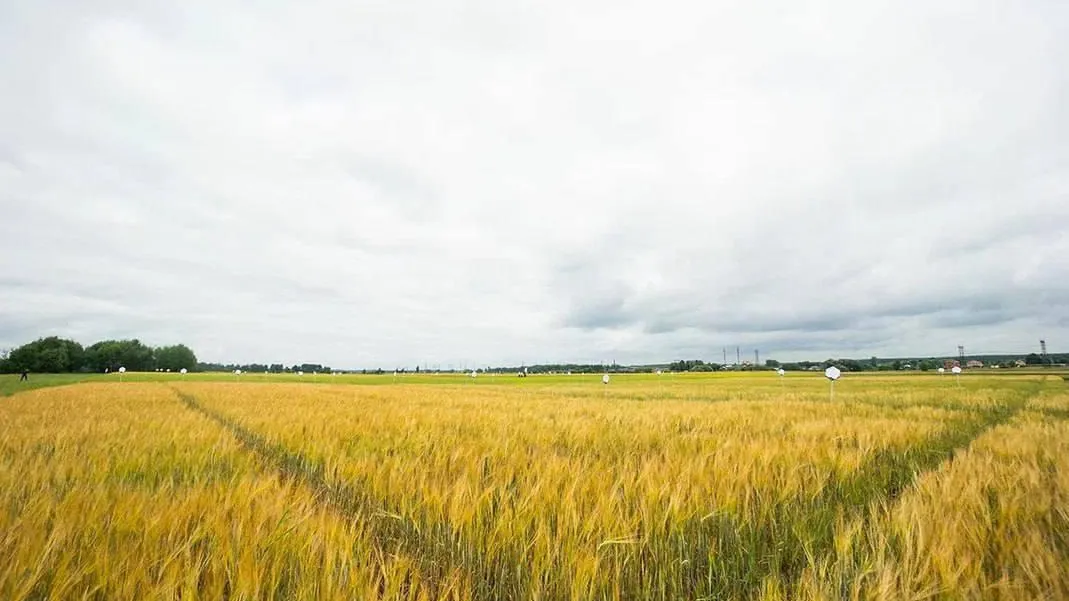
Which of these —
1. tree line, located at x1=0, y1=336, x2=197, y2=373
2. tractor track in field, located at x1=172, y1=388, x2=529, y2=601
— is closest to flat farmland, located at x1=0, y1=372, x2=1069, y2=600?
tractor track in field, located at x1=172, y1=388, x2=529, y2=601

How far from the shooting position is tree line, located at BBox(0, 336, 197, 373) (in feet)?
400

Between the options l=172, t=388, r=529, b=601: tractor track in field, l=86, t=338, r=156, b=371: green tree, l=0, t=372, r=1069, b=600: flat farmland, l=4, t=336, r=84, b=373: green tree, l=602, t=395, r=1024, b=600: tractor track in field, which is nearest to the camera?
l=0, t=372, r=1069, b=600: flat farmland

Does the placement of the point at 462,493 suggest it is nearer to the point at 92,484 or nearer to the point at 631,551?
the point at 631,551

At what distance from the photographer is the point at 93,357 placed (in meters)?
142

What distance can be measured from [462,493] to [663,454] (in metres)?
3.01

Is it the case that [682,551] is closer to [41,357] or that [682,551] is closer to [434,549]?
[434,549]

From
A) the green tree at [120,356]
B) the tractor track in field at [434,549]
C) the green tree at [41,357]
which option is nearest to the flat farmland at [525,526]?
the tractor track in field at [434,549]

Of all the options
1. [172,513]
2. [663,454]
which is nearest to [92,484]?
[172,513]

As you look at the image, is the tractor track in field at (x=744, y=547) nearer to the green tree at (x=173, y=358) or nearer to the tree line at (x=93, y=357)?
the tree line at (x=93, y=357)

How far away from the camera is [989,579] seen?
234 cm

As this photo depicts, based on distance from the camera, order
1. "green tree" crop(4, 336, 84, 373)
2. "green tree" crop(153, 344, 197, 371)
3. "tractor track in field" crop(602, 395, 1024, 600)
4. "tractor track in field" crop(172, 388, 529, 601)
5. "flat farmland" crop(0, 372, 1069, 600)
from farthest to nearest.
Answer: "green tree" crop(153, 344, 197, 371), "green tree" crop(4, 336, 84, 373), "tractor track in field" crop(602, 395, 1024, 600), "tractor track in field" crop(172, 388, 529, 601), "flat farmland" crop(0, 372, 1069, 600)

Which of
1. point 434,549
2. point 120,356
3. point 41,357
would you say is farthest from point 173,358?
point 434,549

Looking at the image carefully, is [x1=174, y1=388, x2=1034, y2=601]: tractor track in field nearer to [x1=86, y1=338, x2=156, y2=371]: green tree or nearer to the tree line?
the tree line

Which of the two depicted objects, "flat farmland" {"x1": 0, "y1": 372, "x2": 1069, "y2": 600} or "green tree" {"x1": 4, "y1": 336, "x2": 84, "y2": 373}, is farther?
"green tree" {"x1": 4, "y1": 336, "x2": 84, "y2": 373}
